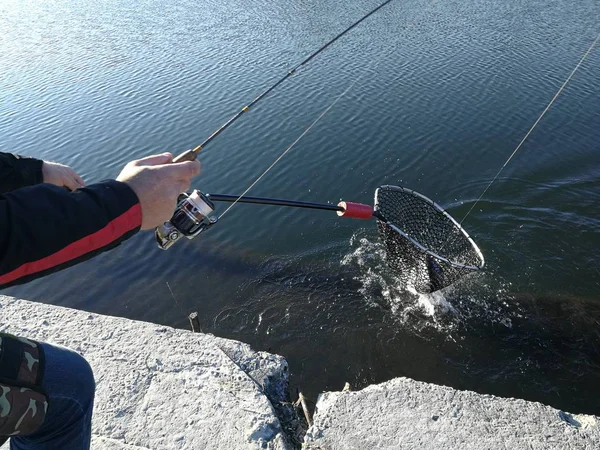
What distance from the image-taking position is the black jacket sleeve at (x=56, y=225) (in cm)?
162

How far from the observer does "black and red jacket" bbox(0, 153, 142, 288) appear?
1.62 m

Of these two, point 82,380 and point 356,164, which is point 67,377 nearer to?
point 82,380

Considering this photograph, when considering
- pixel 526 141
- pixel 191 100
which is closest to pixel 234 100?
pixel 191 100

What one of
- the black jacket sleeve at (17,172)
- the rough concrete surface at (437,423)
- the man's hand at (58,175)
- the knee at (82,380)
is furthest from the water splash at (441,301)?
the knee at (82,380)

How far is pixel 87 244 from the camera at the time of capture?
1783 millimetres

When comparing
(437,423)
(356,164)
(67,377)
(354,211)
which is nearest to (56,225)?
(67,377)

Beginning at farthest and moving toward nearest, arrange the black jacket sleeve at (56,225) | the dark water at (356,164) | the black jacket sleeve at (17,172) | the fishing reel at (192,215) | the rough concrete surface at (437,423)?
the dark water at (356,164), the rough concrete surface at (437,423), the fishing reel at (192,215), the black jacket sleeve at (17,172), the black jacket sleeve at (56,225)

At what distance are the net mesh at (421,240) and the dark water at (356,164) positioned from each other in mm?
1110

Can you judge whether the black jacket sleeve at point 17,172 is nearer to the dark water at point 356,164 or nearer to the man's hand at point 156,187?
the man's hand at point 156,187

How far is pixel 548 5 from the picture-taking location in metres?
17.5

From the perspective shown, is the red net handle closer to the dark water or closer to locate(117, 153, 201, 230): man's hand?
locate(117, 153, 201, 230): man's hand

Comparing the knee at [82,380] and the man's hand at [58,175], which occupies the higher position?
the man's hand at [58,175]

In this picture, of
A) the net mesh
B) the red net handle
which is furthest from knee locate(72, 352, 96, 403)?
the net mesh

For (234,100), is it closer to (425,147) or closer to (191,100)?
(191,100)
